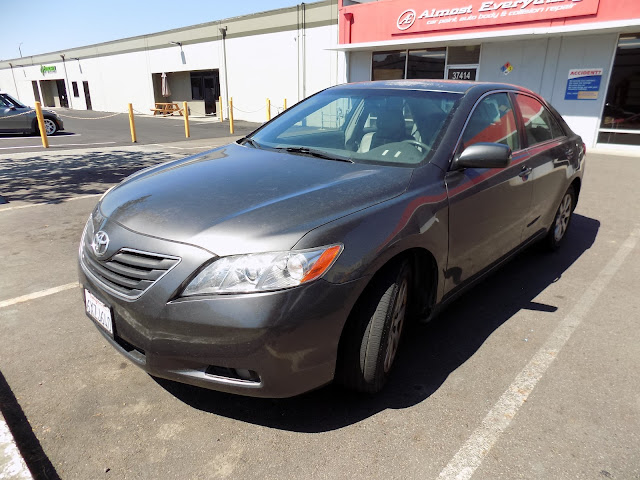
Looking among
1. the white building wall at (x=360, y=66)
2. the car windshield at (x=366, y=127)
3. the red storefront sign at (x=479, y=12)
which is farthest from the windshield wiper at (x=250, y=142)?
the white building wall at (x=360, y=66)

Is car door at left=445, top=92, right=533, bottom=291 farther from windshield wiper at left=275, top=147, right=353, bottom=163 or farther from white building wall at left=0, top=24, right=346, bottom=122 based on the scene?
white building wall at left=0, top=24, right=346, bottom=122

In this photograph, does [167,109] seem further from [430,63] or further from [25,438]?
[25,438]

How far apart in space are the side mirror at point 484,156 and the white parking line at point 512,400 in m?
1.28

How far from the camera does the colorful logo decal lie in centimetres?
1547

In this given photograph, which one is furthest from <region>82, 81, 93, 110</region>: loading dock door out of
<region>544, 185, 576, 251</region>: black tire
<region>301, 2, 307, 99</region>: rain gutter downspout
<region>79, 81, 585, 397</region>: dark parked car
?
<region>79, 81, 585, 397</region>: dark parked car

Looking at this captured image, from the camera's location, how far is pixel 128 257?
2111 mm

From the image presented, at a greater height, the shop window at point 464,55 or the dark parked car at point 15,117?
the shop window at point 464,55

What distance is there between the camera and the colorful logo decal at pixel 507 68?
15.5 metres

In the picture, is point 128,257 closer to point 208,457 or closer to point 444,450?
point 208,457

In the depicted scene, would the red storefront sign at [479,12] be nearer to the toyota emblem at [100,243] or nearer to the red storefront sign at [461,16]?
the red storefront sign at [461,16]

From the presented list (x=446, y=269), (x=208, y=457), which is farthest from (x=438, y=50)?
(x=208, y=457)

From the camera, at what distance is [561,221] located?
4.81 m

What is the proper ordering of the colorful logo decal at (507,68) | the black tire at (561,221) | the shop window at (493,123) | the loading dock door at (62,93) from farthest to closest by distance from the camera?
the loading dock door at (62,93), the colorful logo decal at (507,68), the black tire at (561,221), the shop window at (493,123)

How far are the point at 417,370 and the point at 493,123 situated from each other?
1837 millimetres
